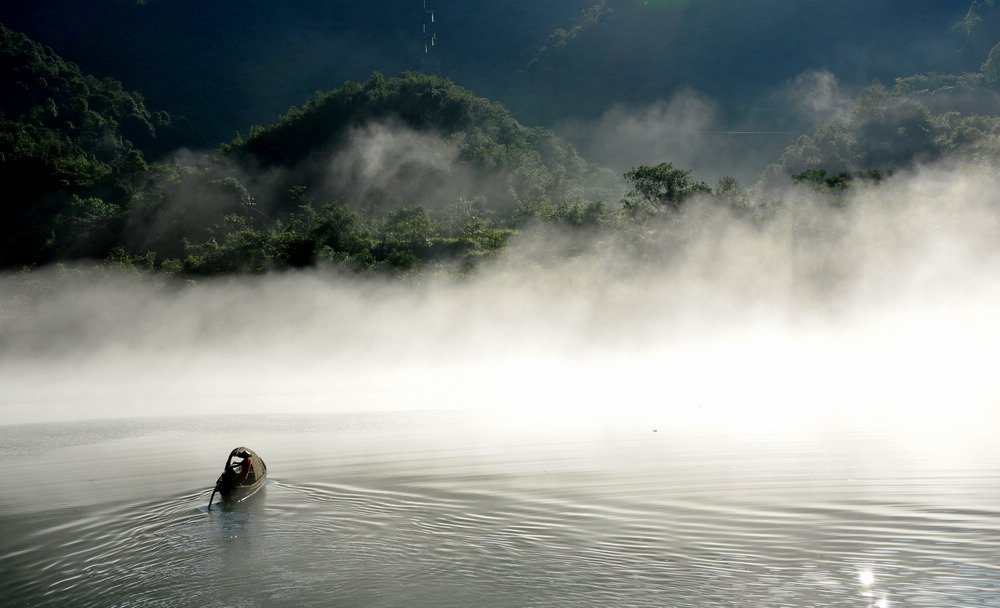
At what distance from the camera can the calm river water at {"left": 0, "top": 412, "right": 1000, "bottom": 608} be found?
20.7 feet

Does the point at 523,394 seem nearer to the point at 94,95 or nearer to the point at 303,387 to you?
the point at 303,387

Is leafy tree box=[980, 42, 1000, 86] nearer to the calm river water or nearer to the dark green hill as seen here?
the dark green hill

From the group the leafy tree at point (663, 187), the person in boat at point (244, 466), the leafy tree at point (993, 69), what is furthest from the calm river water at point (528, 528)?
the leafy tree at point (993, 69)

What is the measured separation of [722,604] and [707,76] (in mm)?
117048

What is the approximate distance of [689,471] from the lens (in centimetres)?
1064

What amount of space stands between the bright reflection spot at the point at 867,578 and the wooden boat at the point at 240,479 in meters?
7.20

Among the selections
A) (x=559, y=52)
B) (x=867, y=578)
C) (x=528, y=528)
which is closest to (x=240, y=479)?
(x=528, y=528)

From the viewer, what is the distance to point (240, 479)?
10094 millimetres

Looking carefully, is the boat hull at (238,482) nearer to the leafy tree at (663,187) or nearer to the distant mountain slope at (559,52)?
the leafy tree at (663,187)

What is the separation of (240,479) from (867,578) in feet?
24.2

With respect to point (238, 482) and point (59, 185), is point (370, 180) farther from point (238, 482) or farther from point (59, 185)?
point (238, 482)

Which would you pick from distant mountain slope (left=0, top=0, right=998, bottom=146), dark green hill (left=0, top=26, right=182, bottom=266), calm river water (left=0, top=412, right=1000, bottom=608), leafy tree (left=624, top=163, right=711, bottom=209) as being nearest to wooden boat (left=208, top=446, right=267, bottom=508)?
calm river water (left=0, top=412, right=1000, bottom=608)

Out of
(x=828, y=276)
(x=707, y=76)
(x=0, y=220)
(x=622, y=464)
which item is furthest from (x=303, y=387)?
(x=707, y=76)

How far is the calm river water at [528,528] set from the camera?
630 centimetres
